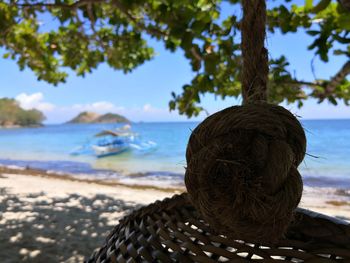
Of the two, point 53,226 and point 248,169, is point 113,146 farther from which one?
point 248,169

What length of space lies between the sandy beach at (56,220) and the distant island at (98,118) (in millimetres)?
82741

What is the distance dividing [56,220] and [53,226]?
307 millimetres

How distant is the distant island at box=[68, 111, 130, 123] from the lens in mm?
89938

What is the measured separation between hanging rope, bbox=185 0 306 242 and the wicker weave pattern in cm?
10

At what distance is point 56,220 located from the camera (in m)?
4.66

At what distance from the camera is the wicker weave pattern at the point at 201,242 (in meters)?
0.69

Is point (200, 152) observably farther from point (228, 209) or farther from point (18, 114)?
point (18, 114)

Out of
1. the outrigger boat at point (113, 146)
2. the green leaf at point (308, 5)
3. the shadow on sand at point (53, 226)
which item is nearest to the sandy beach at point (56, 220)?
the shadow on sand at point (53, 226)

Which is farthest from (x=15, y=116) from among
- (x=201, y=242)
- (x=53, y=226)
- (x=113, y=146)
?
(x=201, y=242)

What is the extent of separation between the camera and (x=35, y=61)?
22.4 ft

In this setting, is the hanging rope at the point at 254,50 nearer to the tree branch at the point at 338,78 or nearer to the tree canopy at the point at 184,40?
the tree canopy at the point at 184,40

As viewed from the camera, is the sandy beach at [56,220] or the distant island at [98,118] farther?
the distant island at [98,118]

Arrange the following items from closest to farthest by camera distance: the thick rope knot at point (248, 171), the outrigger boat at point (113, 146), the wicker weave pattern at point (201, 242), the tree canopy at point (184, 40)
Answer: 1. the thick rope knot at point (248, 171)
2. the wicker weave pattern at point (201, 242)
3. the tree canopy at point (184, 40)
4. the outrigger boat at point (113, 146)

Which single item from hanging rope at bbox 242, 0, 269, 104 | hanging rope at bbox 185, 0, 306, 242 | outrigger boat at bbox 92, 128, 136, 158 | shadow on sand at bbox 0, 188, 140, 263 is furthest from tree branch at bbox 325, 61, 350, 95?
outrigger boat at bbox 92, 128, 136, 158
